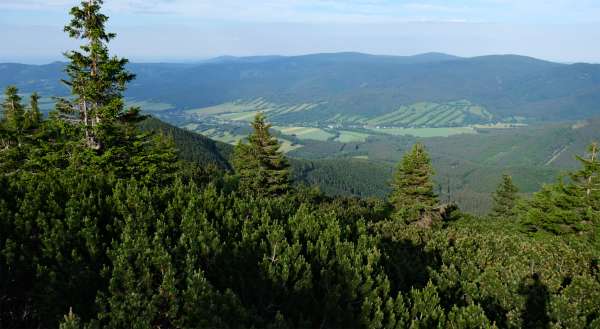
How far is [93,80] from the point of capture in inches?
1022

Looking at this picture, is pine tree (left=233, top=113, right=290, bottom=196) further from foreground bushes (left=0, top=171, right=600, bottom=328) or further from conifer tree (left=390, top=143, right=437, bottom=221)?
foreground bushes (left=0, top=171, right=600, bottom=328)

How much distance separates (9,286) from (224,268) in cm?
403

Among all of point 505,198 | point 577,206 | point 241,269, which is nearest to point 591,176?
point 577,206

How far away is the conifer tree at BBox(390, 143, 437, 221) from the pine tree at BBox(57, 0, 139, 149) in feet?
91.3

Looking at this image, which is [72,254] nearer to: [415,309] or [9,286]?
[9,286]

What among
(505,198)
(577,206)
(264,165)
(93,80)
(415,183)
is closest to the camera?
(93,80)

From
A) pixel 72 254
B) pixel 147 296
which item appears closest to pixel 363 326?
pixel 147 296

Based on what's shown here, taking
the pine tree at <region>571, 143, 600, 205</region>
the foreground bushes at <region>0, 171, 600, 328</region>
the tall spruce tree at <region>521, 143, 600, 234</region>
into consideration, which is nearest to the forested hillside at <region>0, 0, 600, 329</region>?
the foreground bushes at <region>0, 171, 600, 328</region>

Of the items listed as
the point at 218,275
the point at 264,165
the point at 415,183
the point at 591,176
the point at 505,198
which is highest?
the point at 218,275

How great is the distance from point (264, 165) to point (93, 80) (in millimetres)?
20418

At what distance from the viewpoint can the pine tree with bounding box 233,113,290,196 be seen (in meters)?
42.5

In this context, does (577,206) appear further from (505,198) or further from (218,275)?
(505,198)

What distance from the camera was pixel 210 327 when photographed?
21.2 ft

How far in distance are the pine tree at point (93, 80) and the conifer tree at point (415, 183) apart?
2783 centimetres
